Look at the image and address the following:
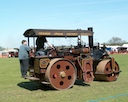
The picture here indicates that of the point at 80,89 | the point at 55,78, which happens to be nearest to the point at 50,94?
the point at 55,78

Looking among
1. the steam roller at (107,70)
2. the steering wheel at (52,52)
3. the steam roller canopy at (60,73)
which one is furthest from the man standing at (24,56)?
the steam roller at (107,70)

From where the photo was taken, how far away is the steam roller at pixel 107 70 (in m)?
11.1

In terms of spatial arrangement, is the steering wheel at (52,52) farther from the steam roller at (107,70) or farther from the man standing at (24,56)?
the steam roller at (107,70)

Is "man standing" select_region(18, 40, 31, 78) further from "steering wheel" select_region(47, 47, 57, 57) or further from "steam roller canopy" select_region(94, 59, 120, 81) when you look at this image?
"steam roller canopy" select_region(94, 59, 120, 81)

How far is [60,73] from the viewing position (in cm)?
908

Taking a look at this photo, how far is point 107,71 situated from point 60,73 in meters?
2.81

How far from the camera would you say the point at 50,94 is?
8383 millimetres

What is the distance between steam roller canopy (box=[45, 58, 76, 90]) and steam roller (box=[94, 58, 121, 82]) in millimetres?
2114

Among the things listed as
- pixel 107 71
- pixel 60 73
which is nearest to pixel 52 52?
pixel 60 73

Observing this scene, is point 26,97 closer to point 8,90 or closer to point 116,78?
point 8,90

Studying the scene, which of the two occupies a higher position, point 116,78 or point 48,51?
point 48,51

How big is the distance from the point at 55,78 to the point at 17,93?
1.29m

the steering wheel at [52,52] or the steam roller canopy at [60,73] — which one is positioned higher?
the steering wheel at [52,52]

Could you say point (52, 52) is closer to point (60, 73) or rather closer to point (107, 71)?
point (60, 73)
